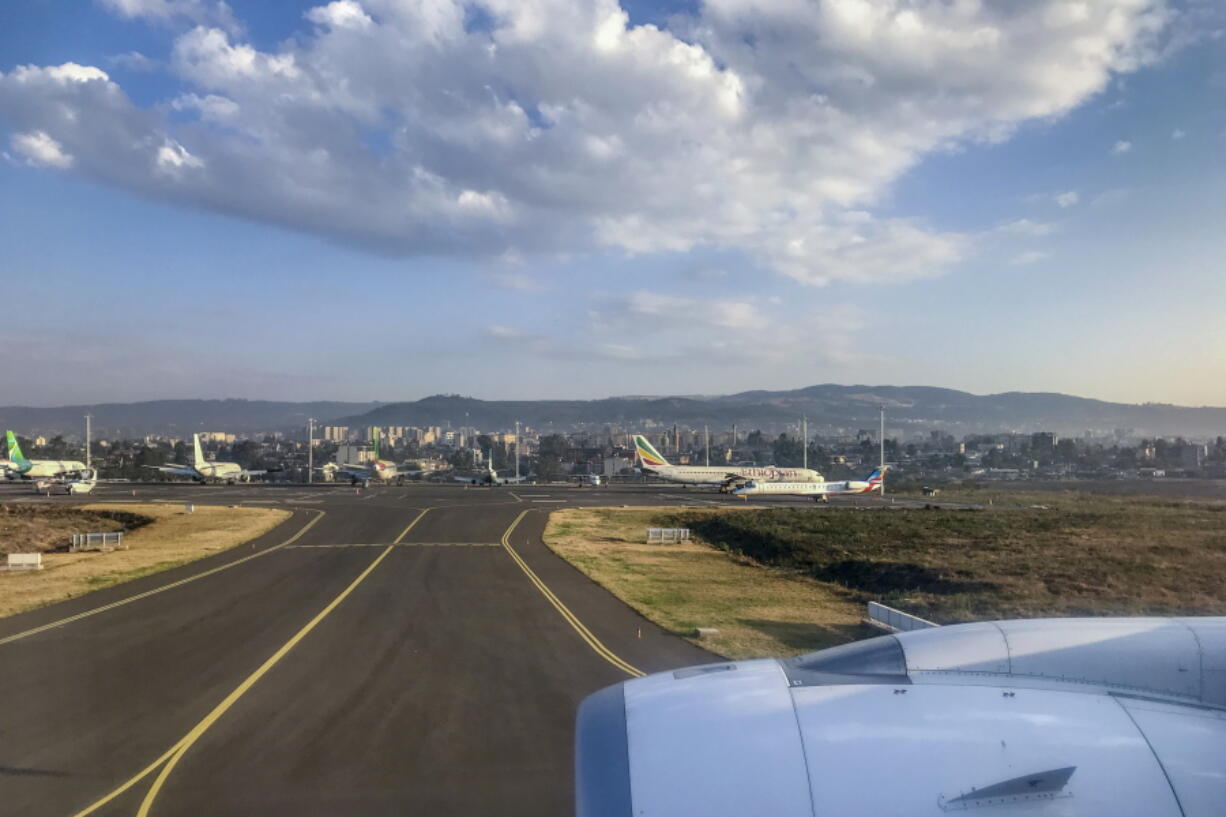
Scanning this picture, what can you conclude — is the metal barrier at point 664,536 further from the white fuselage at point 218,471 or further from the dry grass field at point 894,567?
the white fuselage at point 218,471

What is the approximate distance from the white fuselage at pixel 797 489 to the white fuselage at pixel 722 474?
1.50 meters

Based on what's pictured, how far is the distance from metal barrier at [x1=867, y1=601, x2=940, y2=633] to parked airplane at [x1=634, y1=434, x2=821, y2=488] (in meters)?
59.6

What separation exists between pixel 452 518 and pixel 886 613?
3424cm

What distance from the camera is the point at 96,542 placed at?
126 ft

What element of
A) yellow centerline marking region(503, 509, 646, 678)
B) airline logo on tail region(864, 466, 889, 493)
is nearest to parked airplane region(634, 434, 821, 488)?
airline logo on tail region(864, 466, 889, 493)

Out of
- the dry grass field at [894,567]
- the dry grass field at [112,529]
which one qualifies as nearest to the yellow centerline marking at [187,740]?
the dry grass field at [894,567]

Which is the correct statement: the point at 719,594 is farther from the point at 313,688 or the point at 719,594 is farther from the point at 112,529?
the point at 112,529

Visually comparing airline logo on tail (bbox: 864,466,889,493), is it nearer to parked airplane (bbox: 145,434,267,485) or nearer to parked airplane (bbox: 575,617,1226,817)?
parked airplane (bbox: 145,434,267,485)

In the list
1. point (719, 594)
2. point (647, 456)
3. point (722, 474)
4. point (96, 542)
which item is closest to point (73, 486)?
point (96, 542)

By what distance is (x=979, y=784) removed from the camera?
356 centimetres

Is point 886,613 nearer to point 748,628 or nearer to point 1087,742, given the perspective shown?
point 748,628

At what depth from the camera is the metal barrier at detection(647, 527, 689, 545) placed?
40.5 m

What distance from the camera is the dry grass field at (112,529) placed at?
83.0 feet

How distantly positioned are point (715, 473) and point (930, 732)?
80.9 m
